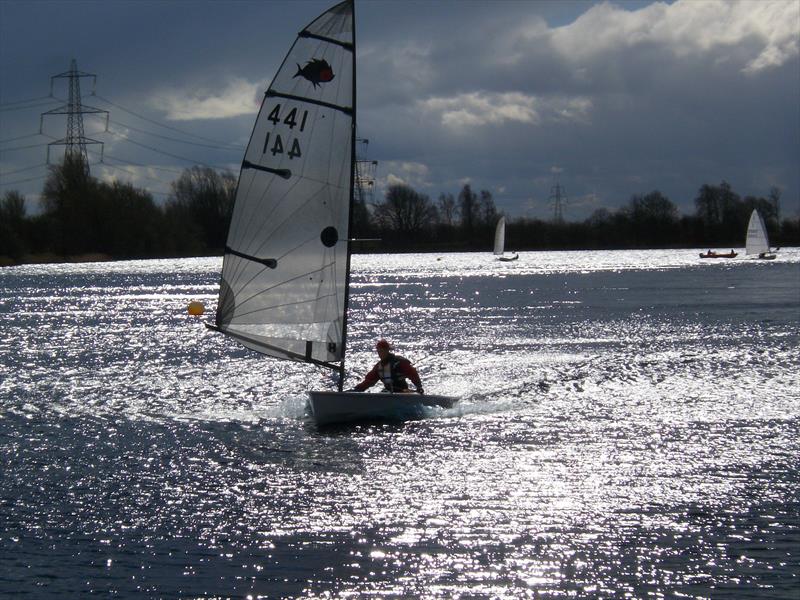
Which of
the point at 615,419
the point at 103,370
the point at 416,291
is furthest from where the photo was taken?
the point at 416,291

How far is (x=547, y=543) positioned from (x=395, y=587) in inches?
103

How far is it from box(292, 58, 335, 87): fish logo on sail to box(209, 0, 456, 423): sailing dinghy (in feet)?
0.06

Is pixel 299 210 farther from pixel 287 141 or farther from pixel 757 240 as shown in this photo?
pixel 757 240

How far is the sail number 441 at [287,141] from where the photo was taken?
20.4 m

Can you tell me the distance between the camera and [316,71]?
66.2ft

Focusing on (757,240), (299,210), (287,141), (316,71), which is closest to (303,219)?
(299,210)

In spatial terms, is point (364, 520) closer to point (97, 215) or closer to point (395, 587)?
point (395, 587)

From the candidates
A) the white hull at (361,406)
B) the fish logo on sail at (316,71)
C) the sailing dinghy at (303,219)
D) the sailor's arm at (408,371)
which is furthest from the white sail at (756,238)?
the fish logo on sail at (316,71)

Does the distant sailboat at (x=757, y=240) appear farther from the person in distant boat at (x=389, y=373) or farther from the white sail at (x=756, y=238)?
the person in distant boat at (x=389, y=373)

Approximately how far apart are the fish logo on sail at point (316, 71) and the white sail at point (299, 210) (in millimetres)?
20

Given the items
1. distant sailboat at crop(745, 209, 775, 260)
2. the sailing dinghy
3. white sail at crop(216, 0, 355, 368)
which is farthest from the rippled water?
distant sailboat at crop(745, 209, 775, 260)

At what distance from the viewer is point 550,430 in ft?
73.3

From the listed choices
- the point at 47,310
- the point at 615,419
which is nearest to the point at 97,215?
the point at 47,310

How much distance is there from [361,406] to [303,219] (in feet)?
13.5
